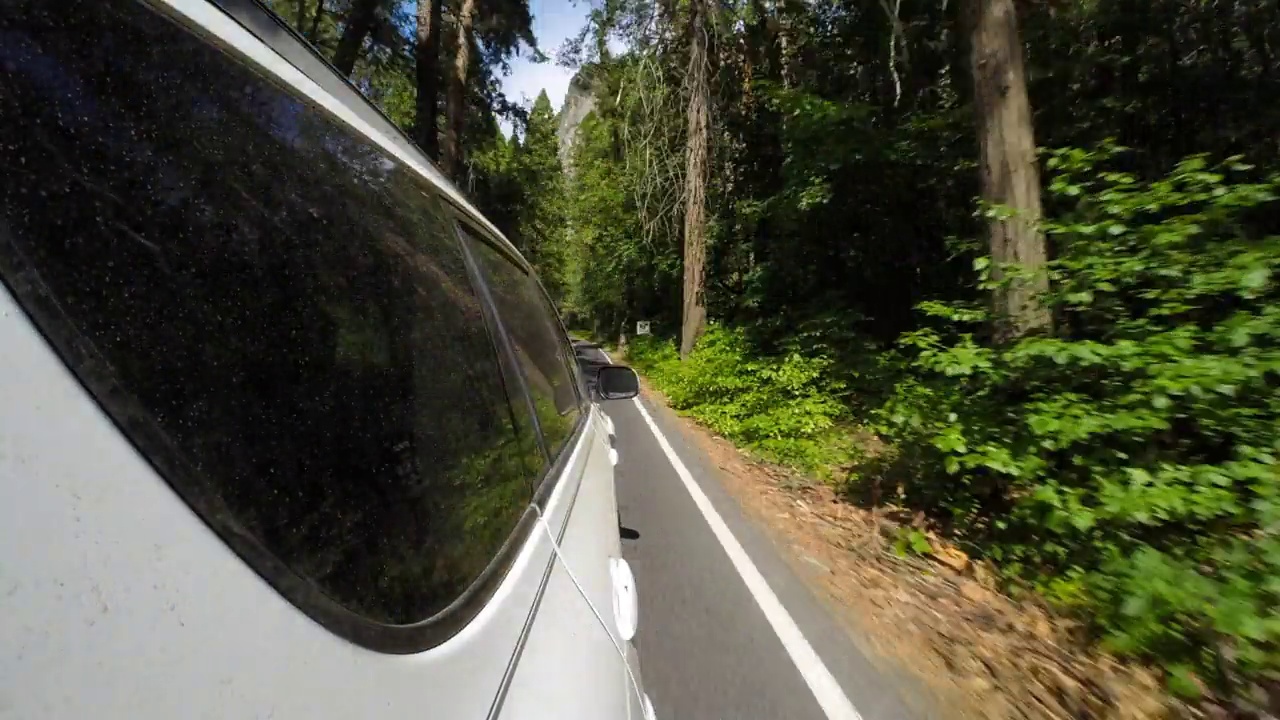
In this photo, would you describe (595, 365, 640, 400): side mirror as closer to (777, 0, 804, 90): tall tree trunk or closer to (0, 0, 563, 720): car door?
(0, 0, 563, 720): car door

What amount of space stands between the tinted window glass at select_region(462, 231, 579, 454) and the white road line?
A: 1805 mm

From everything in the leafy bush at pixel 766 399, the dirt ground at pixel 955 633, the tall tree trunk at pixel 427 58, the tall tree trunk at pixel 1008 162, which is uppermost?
the tall tree trunk at pixel 427 58

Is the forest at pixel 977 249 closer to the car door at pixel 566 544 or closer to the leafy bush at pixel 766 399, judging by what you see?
the leafy bush at pixel 766 399

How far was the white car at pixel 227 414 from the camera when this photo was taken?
1.75ft

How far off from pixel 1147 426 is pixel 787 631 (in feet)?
7.51

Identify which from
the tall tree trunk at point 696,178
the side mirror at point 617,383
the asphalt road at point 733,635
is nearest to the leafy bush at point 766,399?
the tall tree trunk at point 696,178

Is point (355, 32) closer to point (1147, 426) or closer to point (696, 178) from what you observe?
point (696, 178)

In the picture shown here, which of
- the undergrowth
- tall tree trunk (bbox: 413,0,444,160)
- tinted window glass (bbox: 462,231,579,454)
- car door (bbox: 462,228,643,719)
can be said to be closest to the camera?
car door (bbox: 462,228,643,719)

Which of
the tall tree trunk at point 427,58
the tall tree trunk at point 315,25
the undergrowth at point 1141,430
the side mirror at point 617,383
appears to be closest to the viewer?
the undergrowth at point 1141,430

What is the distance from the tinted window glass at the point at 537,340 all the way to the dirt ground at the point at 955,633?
2226mm

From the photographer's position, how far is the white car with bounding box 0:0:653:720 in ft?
1.75

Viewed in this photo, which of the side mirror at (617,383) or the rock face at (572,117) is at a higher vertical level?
the rock face at (572,117)

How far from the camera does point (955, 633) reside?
3896mm

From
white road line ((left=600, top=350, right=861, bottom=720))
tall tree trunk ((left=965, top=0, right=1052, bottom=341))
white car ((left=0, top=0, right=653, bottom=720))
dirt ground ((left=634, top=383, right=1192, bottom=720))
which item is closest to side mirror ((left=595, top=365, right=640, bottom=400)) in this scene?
white road line ((left=600, top=350, right=861, bottom=720))
